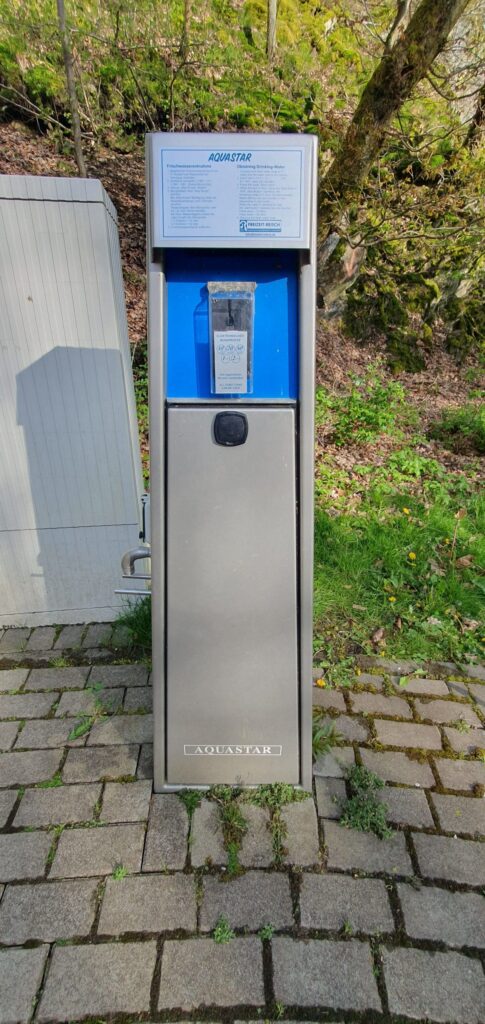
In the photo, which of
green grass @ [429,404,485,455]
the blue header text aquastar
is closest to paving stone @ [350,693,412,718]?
the blue header text aquastar

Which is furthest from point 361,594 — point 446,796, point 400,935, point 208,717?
point 400,935

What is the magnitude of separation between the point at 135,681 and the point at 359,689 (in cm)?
112

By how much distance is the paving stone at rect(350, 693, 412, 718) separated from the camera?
248 cm

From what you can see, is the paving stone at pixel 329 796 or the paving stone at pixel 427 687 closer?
the paving stone at pixel 329 796

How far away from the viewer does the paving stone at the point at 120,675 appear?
Result: 8.63ft

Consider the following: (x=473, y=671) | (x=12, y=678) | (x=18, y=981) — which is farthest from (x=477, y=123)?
(x=18, y=981)

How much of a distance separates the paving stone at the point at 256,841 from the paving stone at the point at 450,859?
531 millimetres

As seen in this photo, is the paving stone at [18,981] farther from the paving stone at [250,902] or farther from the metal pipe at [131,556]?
the metal pipe at [131,556]

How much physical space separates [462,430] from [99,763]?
4.48 metres

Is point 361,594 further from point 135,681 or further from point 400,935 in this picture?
point 400,935

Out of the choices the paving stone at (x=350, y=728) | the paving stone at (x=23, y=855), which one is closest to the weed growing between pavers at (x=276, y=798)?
the paving stone at (x=350, y=728)

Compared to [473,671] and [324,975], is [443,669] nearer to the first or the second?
[473,671]

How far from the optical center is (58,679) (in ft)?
8.74

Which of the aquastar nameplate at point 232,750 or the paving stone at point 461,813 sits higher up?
the aquastar nameplate at point 232,750
